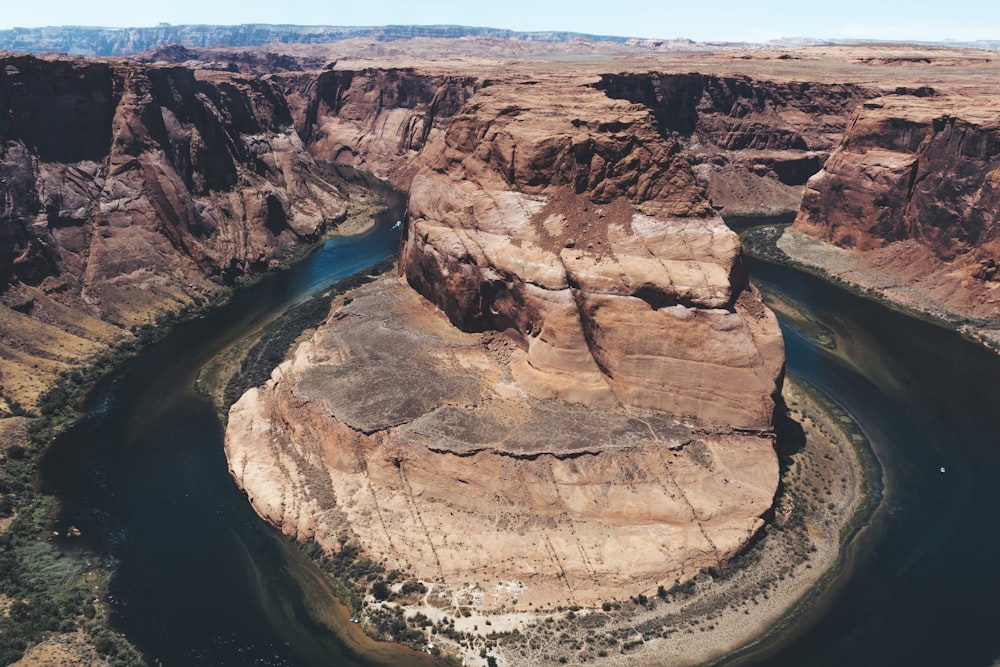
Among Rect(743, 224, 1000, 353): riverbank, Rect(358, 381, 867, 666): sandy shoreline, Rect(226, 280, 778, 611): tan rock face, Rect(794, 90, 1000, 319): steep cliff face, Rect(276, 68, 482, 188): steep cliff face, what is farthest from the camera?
Rect(276, 68, 482, 188): steep cliff face

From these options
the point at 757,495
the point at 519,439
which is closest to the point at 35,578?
the point at 519,439

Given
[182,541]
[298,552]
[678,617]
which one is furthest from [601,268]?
[182,541]

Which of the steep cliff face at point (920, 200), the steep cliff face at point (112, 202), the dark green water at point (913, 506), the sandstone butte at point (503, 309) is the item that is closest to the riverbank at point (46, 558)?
the sandstone butte at point (503, 309)

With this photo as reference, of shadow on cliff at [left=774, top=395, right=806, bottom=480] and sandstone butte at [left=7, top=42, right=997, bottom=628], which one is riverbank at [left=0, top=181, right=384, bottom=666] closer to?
sandstone butte at [left=7, top=42, right=997, bottom=628]

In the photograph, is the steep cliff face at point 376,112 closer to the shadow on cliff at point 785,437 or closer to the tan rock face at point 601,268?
the tan rock face at point 601,268

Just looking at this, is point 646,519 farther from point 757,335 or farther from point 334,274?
point 334,274

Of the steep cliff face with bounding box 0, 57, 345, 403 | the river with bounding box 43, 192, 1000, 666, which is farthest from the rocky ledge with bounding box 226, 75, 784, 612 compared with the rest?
the steep cliff face with bounding box 0, 57, 345, 403
